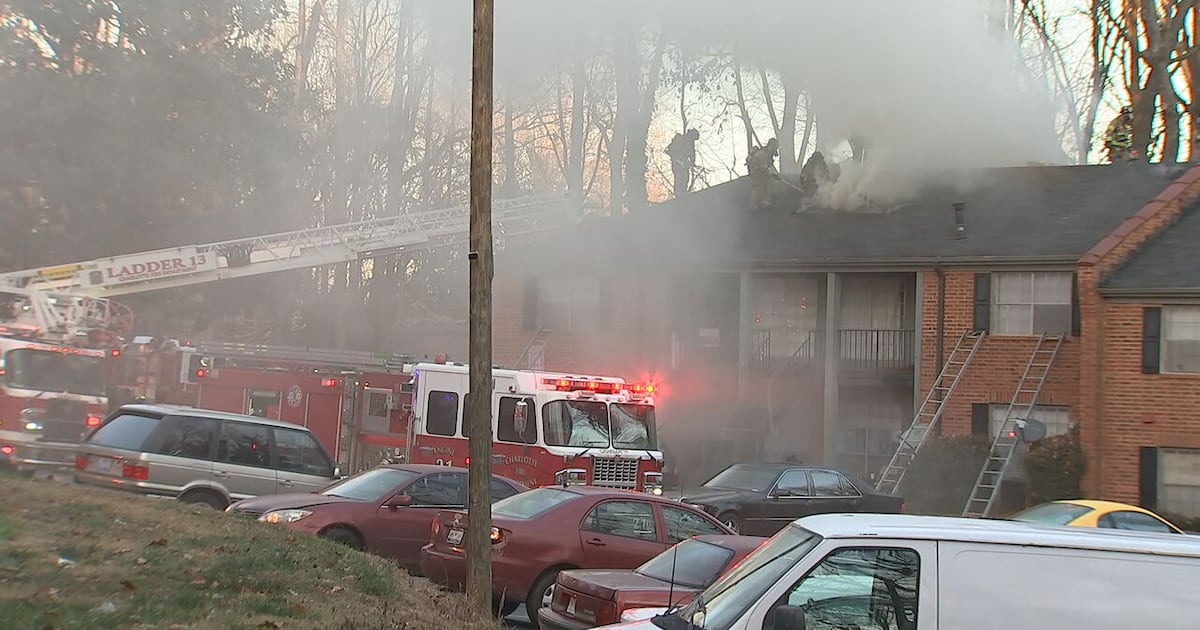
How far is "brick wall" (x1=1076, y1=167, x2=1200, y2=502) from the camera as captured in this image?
61.4 ft

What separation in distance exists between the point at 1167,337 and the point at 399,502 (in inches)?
536

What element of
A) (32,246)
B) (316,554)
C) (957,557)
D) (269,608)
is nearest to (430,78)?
(32,246)

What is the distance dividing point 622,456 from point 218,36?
48.3 feet

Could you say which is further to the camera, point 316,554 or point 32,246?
point 32,246

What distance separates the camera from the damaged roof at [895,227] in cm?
2198

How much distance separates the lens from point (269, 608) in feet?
21.3

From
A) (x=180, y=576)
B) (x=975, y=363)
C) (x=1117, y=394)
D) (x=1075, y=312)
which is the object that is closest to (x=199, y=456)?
(x=180, y=576)

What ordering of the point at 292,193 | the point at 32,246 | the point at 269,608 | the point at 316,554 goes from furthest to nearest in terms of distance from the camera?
the point at 292,193, the point at 32,246, the point at 316,554, the point at 269,608

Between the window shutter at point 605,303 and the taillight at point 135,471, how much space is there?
13.1 metres

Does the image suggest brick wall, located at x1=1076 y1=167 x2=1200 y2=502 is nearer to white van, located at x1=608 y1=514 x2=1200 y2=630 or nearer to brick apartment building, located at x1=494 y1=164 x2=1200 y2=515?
brick apartment building, located at x1=494 y1=164 x2=1200 y2=515

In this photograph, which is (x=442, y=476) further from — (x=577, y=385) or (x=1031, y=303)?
(x=1031, y=303)

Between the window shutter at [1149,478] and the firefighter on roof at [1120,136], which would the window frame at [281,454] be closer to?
the window shutter at [1149,478]

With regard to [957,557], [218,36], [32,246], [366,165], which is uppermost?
[218,36]

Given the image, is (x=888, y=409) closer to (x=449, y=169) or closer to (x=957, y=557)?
(x=449, y=169)
